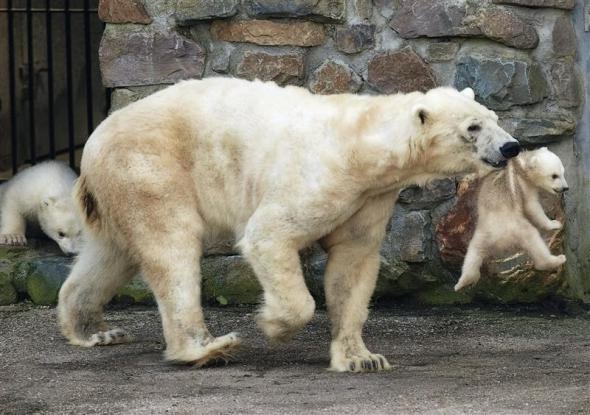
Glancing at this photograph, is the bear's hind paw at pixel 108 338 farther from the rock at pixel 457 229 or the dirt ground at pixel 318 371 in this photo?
the rock at pixel 457 229

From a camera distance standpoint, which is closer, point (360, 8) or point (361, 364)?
point (361, 364)

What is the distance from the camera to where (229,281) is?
6688 millimetres

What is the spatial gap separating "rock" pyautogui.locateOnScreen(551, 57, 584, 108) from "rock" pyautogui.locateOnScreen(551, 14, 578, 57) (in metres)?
0.04

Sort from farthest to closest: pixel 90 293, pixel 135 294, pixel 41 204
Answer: pixel 41 204, pixel 135 294, pixel 90 293

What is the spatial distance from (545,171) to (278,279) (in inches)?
47.0

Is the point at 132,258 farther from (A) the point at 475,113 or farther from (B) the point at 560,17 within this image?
(B) the point at 560,17

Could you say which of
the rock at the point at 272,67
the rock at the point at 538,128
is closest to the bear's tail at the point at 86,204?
the rock at the point at 272,67

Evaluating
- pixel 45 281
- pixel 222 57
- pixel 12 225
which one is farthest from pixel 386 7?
pixel 12 225

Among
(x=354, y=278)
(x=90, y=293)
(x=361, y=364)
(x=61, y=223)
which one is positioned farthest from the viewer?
(x=61, y=223)

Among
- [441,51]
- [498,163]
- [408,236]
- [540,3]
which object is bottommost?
[408,236]

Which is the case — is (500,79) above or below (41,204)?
above

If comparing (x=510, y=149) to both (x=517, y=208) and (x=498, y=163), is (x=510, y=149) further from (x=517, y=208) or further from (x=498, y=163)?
(x=517, y=208)

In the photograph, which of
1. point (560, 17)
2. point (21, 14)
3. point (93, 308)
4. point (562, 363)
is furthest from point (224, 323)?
point (21, 14)

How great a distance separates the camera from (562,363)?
532 cm
